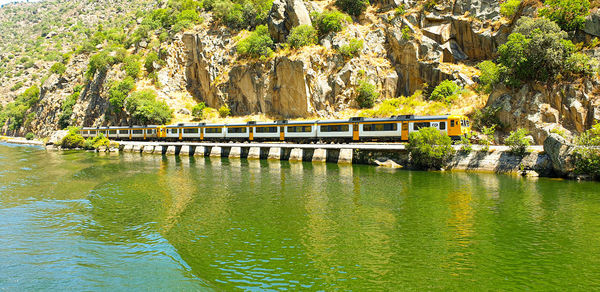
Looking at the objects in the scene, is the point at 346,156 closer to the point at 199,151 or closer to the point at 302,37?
the point at 199,151

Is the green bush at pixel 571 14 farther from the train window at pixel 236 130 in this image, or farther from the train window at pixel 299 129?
the train window at pixel 236 130

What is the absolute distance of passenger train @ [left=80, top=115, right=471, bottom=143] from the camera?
105 feet

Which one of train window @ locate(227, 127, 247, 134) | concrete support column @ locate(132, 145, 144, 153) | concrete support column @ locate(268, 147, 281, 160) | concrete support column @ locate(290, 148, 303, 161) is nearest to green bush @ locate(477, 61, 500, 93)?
concrete support column @ locate(290, 148, 303, 161)

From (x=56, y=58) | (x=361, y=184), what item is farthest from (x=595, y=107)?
(x=56, y=58)

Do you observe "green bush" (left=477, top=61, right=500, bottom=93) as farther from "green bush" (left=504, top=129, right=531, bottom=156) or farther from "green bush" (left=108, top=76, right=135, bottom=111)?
"green bush" (left=108, top=76, right=135, bottom=111)

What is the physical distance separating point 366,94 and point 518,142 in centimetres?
2667

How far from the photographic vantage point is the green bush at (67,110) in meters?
77.8

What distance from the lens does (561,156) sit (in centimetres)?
2353

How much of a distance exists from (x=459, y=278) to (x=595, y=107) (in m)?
28.0

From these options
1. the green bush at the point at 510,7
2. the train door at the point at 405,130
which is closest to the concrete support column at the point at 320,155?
the train door at the point at 405,130

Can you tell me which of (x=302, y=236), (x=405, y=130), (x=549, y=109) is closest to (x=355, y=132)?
(x=405, y=130)

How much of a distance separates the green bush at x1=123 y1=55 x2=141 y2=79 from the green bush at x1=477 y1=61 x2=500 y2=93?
66395 mm

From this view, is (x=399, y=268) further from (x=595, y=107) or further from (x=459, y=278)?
(x=595, y=107)

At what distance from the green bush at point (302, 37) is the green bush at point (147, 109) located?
87.7 feet
